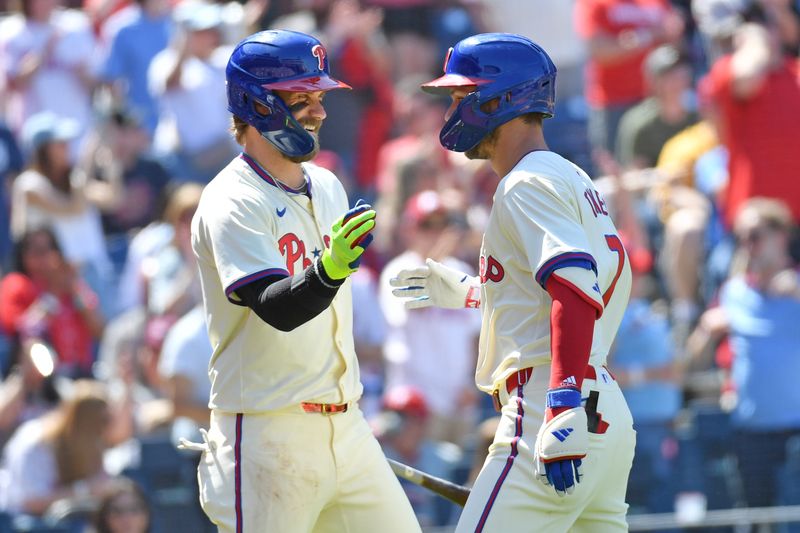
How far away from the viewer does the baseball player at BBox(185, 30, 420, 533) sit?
4902mm

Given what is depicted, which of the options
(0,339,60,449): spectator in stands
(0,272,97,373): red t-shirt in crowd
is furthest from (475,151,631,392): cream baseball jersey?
(0,272,97,373): red t-shirt in crowd

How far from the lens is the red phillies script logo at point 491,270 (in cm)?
482

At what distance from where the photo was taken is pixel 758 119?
9758mm

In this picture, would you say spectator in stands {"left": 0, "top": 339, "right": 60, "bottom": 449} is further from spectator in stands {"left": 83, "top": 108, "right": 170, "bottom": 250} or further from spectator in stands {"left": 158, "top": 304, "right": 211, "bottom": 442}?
spectator in stands {"left": 83, "top": 108, "right": 170, "bottom": 250}

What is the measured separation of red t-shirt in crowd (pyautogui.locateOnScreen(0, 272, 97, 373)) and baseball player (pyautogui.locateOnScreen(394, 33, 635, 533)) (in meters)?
4.45

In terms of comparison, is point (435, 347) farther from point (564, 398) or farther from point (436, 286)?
point (564, 398)

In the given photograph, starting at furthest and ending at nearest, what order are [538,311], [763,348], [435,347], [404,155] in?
[404,155], [435,347], [763,348], [538,311]

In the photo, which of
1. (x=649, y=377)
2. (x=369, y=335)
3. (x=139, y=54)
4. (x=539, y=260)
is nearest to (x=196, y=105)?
(x=139, y=54)

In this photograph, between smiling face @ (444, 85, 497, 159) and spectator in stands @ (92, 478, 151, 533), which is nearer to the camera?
smiling face @ (444, 85, 497, 159)

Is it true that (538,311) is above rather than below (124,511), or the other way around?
above

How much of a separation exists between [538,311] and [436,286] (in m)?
0.84

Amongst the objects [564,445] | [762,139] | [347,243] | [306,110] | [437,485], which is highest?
[306,110]

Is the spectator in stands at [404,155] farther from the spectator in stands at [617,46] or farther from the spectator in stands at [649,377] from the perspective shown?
the spectator in stands at [649,377]

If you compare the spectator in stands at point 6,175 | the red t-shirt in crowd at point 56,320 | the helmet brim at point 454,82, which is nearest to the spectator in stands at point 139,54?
the spectator in stands at point 6,175
